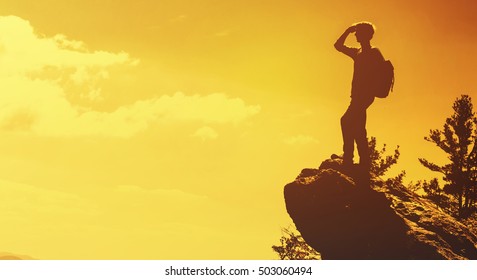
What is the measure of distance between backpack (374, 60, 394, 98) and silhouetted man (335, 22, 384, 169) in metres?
0.14

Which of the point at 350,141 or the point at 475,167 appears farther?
the point at 475,167

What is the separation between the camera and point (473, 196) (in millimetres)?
32938

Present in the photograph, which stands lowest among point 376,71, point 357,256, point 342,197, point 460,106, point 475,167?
point 357,256

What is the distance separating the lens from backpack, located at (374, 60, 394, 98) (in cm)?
1616

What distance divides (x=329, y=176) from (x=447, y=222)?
3580 millimetres

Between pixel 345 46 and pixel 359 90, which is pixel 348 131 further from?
pixel 345 46

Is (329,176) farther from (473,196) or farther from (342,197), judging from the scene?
(473,196)

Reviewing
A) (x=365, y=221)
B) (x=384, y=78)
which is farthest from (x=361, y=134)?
(x=365, y=221)

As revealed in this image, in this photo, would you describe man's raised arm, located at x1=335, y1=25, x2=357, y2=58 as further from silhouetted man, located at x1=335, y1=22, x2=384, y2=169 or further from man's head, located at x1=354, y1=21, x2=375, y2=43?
man's head, located at x1=354, y1=21, x2=375, y2=43

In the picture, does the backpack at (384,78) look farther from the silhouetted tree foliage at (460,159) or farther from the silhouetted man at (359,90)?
the silhouetted tree foliage at (460,159)

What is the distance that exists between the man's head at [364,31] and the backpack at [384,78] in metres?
0.83
